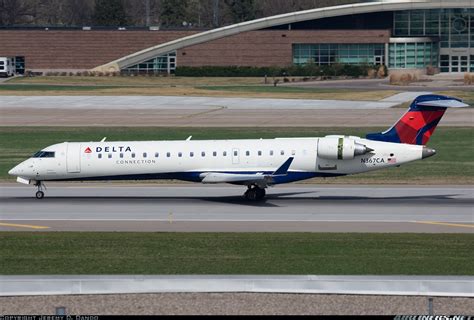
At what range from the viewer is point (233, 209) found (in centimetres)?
3856

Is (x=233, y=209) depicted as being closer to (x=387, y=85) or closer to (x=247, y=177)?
(x=247, y=177)

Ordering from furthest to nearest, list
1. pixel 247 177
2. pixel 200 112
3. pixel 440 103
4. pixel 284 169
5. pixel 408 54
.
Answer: pixel 408 54, pixel 200 112, pixel 440 103, pixel 247 177, pixel 284 169

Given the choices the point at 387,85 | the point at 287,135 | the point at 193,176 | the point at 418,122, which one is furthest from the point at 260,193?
the point at 387,85

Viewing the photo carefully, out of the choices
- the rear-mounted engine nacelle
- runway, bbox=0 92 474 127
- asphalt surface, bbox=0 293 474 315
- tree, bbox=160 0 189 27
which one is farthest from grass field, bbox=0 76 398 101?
asphalt surface, bbox=0 293 474 315

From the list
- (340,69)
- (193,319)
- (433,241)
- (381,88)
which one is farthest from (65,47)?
(193,319)

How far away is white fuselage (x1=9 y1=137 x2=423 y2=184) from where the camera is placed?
3978 cm

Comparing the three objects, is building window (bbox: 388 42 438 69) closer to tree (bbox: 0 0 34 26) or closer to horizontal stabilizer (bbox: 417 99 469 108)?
tree (bbox: 0 0 34 26)

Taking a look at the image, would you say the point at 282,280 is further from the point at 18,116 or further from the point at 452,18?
the point at 452,18

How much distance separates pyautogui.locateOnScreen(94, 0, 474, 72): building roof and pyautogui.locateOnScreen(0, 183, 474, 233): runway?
83864 mm

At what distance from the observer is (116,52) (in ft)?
442

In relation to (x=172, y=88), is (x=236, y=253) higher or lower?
lower

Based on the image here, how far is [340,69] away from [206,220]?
3594 inches

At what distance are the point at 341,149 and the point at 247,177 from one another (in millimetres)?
3742

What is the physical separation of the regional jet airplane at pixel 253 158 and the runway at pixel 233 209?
1.08m
